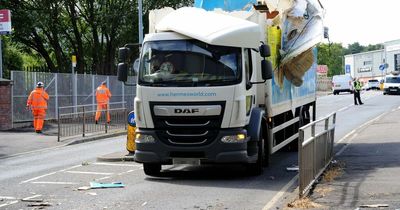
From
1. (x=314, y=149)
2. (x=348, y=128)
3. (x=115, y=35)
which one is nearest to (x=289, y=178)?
(x=314, y=149)

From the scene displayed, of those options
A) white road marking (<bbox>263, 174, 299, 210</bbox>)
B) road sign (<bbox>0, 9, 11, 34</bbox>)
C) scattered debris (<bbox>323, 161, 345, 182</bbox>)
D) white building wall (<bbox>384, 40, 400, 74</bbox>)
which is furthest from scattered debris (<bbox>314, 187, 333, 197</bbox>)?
white building wall (<bbox>384, 40, 400, 74</bbox>)

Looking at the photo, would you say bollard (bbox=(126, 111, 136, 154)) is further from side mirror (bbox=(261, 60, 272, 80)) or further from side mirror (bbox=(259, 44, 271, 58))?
side mirror (bbox=(259, 44, 271, 58))

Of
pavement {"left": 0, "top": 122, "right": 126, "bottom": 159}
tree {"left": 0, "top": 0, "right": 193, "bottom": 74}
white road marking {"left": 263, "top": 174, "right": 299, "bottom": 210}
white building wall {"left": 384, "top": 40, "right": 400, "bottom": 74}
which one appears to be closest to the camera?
white road marking {"left": 263, "top": 174, "right": 299, "bottom": 210}

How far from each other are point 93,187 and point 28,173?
9.10 feet

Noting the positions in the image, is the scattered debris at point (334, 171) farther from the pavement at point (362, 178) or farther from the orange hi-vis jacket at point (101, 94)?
the orange hi-vis jacket at point (101, 94)

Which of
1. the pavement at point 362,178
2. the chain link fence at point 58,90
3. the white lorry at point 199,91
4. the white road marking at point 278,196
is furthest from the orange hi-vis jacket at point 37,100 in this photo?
the white road marking at point 278,196

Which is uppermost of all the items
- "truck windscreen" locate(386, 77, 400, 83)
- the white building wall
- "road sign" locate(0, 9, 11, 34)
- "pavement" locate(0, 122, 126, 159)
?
the white building wall

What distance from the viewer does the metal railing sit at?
356 inches

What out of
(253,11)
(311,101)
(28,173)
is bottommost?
(28,173)

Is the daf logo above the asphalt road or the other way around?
above

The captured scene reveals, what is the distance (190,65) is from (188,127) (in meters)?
1.10

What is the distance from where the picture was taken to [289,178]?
1166 centimetres

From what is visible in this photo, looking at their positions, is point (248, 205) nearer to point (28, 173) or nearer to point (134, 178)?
point (134, 178)

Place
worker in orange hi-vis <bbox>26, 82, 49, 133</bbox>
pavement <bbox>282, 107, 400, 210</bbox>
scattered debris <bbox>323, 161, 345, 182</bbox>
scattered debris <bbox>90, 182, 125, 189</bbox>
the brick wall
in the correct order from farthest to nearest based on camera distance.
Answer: the brick wall < worker in orange hi-vis <bbox>26, 82, 49, 133</bbox> < scattered debris <bbox>323, 161, 345, 182</bbox> < scattered debris <bbox>90, 182, 125, 189</bbox> < pavement <bbox>282, 107, 400, 210</bbox>
